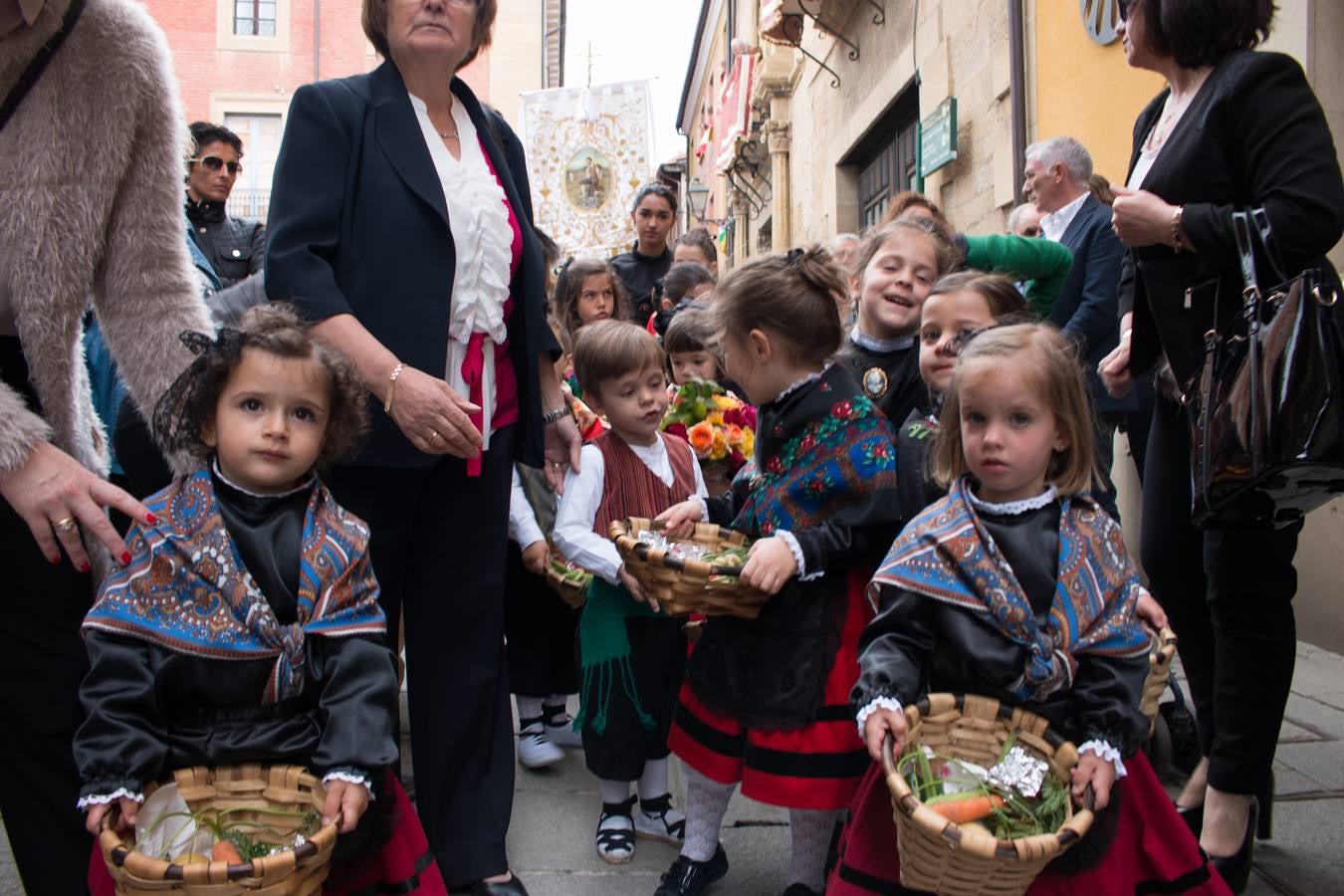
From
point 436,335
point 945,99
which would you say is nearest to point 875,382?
point 436,335

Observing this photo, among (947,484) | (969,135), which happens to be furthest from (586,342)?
(969,135)

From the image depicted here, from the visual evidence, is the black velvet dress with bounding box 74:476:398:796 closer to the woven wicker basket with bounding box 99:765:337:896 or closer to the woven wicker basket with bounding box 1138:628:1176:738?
the woven wicker basket with bounding box 99:765:337:896

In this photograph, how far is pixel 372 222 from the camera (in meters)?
2.43

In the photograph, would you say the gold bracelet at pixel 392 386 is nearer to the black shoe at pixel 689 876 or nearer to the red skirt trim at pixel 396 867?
the red skirt trim at pixel 396 867

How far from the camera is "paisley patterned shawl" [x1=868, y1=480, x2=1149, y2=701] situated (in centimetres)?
205

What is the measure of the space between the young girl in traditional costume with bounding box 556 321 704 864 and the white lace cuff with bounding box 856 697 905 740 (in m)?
0.92

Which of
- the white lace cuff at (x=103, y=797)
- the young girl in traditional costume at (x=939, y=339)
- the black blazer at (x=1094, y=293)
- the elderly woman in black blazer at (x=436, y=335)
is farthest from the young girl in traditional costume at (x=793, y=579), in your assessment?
the black blazer at (x=1094, y=293)

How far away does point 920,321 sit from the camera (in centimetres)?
295

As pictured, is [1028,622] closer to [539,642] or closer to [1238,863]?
[1238,863]

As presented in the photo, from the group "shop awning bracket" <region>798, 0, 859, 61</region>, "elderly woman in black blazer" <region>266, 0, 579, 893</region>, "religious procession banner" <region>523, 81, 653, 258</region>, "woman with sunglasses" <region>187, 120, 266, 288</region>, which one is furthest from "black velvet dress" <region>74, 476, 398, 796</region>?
"shop awning bracket" <region>798, 0, 859, 61</region>

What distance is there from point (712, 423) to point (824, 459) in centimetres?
139

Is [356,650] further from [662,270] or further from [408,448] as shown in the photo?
[662,270]

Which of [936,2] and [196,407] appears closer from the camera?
[196,407]

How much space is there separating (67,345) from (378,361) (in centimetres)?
55
